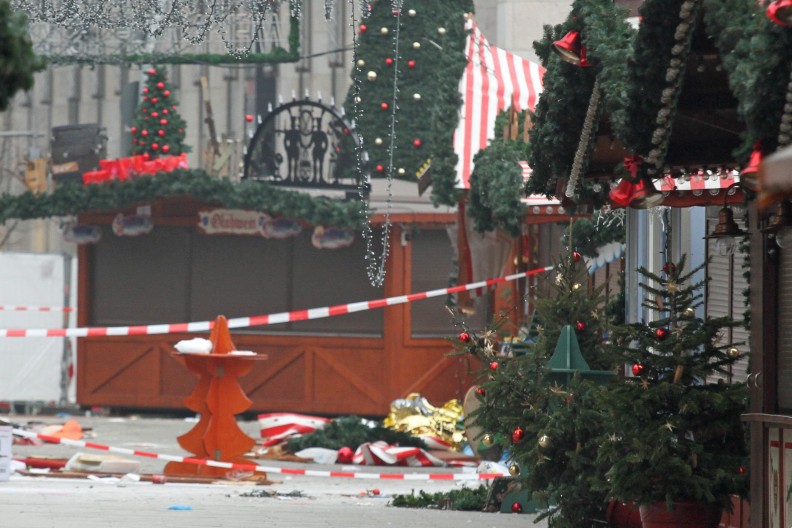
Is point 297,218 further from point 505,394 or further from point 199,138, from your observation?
point 505,394

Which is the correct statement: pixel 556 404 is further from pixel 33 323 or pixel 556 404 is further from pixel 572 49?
pixel 33 323

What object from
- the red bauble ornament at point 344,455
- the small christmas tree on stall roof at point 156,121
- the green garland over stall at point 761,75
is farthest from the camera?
the small christmas tree on stall roof at point 156,121

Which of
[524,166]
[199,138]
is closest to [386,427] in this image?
[524,166]

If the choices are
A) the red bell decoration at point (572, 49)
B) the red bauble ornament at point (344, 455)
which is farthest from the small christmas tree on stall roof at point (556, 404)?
the red bauble ornament at point (344, 455)

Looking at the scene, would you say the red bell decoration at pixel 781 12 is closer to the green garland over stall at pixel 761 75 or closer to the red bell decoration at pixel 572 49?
the green garland over stall at pixel 761 75

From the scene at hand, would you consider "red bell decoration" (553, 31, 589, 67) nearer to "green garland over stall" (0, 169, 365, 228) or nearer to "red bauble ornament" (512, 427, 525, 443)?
"red bauble ornament" (512, 427, 525, 443)

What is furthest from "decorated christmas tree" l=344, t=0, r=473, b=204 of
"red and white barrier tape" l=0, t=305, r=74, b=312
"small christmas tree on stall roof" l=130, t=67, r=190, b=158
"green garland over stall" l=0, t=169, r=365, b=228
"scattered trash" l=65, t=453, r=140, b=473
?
"scattered trash" l=65, t=453, r=140, b=473

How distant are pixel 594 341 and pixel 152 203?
14.0 metres

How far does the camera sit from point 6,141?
1337 inches

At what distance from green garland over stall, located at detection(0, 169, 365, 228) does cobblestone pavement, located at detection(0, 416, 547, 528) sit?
593 cm

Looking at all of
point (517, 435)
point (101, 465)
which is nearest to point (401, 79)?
point (101, 465)

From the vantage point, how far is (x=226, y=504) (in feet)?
46.1

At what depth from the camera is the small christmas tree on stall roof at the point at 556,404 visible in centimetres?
1090

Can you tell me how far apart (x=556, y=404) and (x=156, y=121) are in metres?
15.0
